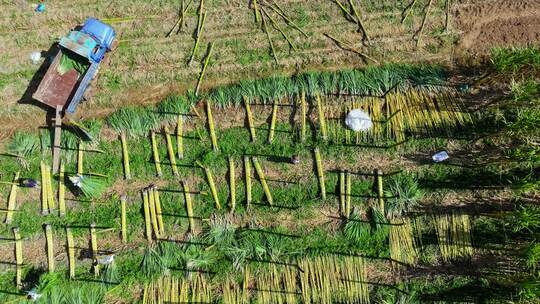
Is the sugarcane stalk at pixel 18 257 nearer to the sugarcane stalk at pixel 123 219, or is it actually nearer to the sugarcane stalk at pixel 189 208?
the sugarcane stalk at pixel 123 219

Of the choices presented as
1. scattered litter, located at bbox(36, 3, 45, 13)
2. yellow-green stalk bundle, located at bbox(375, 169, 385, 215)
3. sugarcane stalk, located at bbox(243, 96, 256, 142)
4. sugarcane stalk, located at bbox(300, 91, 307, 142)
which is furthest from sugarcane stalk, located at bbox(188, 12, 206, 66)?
yellow-green stalk bundle, located at bbox(375, 169, 385, 215)

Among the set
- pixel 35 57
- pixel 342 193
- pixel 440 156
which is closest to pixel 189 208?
pixel 342 193

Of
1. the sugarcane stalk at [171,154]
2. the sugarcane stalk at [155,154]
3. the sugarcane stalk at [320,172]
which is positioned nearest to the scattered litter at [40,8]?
the sugarcane stalk at [155,154]

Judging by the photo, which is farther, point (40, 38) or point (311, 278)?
point (40, 38)

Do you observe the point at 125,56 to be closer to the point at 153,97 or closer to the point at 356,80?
the point at 153,97

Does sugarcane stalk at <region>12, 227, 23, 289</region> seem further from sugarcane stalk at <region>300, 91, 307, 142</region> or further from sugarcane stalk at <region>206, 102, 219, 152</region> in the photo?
sugarcane stalk at <region>300, 91, 307, 142</region>

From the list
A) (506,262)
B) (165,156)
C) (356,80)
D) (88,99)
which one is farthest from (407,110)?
(88,99)

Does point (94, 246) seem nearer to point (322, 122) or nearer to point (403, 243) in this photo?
point (322, 122)
